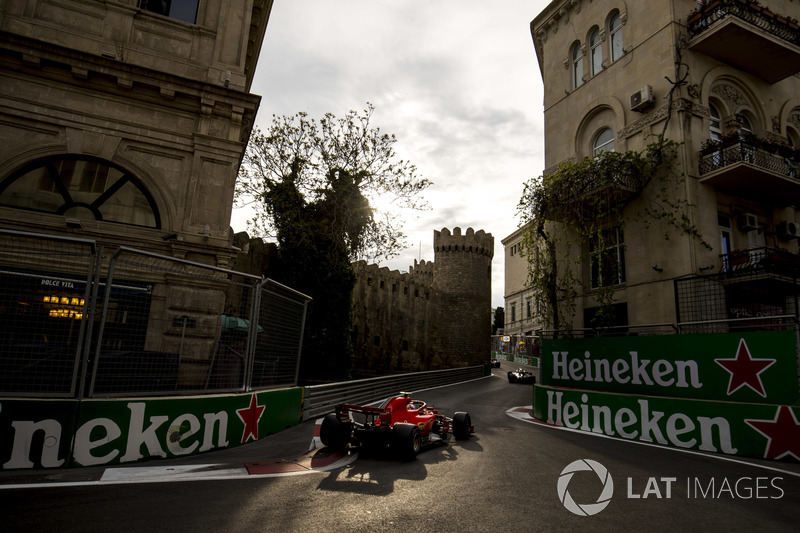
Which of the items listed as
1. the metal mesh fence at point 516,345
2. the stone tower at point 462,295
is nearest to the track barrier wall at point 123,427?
the stone tower at point 462,295

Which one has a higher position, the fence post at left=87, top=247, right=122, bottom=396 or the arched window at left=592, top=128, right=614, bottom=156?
the arched window at left=592, top=128, right=614, bottom=156

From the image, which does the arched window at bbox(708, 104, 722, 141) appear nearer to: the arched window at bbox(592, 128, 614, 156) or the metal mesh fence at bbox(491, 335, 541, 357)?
the arched window at bbox(592, 128, 614, 156)

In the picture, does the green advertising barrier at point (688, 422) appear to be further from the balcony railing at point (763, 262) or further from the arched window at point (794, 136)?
the arched window at point (794, 136)

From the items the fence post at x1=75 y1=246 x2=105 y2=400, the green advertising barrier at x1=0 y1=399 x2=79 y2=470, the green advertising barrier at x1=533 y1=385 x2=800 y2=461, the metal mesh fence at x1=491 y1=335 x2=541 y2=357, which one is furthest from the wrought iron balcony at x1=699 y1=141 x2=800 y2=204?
the metal mesh fence at x1=491 y1=335 x2=541 y2=357

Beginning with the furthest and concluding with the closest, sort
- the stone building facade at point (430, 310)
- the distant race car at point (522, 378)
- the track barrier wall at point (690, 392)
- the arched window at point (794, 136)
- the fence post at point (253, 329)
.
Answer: the stone building facade at point (430, 310) < the distant race car at point (522, 378) < the arched window at point (794, 136) < the track barrier wall at point (690, 392) < the fence post at point (253, 329)

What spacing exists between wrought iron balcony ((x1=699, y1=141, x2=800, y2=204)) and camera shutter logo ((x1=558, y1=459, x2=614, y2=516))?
36.3ft

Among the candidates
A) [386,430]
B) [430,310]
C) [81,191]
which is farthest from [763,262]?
[430,310]

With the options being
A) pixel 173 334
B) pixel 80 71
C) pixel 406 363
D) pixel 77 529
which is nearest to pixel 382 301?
pixel 406 363

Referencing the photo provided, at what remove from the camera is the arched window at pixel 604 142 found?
52.8 feet

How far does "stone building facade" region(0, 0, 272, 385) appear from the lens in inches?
361

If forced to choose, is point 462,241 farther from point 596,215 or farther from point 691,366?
point 691,366

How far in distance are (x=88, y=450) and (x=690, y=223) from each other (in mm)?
15178

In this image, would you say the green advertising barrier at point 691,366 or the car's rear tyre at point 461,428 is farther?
the car's rear tyre at point 461,428

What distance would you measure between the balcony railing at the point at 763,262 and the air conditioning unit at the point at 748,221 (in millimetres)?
1115
